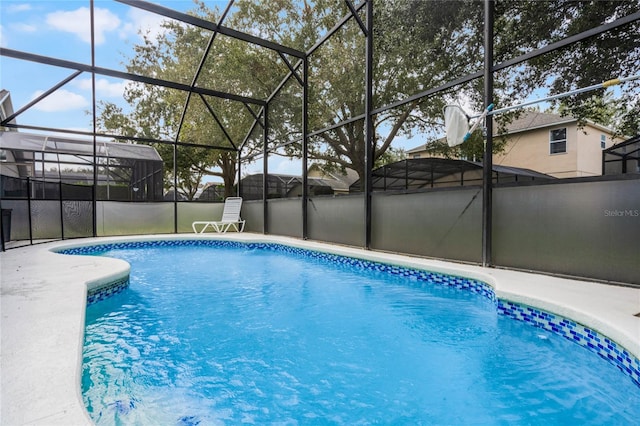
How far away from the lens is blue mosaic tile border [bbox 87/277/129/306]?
3.03m

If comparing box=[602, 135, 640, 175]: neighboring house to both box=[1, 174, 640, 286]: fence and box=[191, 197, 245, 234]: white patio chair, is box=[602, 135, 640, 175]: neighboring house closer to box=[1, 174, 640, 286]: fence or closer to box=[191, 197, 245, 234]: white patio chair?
box=[1, 174, 640, 286]: fence

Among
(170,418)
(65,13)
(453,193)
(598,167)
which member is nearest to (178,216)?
(65,13)

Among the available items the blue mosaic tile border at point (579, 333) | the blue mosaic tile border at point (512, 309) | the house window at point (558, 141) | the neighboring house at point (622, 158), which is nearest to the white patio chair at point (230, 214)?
the blue mosaic tile border at point (512, 309)

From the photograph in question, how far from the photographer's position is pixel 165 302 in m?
3.35

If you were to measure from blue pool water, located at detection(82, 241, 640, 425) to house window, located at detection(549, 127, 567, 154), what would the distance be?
1.85 metres

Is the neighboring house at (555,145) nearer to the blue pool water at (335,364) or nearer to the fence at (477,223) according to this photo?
the fence at (477,223)

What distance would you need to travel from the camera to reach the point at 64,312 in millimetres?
2117

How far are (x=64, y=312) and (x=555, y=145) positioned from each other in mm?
4762

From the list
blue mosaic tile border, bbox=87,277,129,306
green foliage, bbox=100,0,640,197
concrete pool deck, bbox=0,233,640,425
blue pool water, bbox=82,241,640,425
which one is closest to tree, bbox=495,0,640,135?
green foliage, bbox=100,0,640,197

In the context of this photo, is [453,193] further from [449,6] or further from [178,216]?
[178,216]

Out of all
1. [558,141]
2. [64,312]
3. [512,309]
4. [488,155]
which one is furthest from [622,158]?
[64,312]

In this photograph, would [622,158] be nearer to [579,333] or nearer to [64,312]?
[579,333]

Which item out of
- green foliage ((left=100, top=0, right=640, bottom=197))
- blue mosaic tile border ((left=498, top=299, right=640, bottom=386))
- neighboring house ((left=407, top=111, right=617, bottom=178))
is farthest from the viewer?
green foliage ((left=100, top=0, right=640, bottom=197))

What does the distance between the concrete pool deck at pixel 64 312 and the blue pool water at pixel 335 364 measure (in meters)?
0.24
